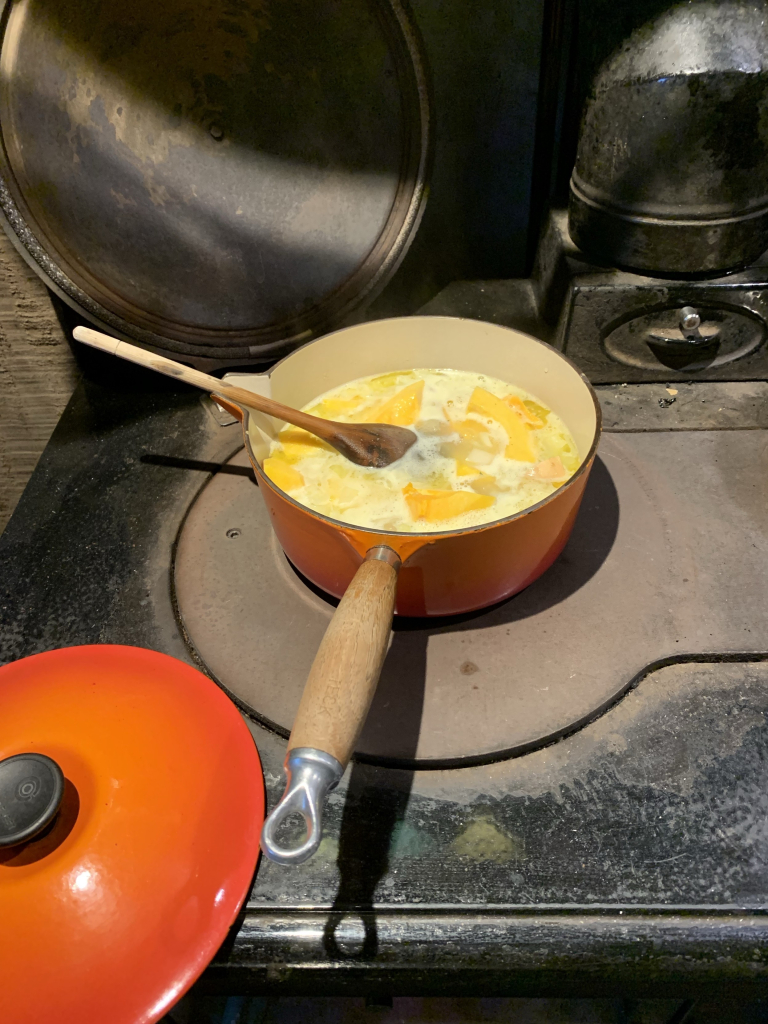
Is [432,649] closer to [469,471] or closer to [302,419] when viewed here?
[469,471]

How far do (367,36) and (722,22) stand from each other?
1.92ft

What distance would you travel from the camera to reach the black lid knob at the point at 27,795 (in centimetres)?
57

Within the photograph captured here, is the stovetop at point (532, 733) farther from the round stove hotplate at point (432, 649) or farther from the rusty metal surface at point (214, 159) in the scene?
the rusty metal surface at point (214, 159)

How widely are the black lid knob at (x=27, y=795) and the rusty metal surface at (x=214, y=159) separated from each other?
32.8 inches

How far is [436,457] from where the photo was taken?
1.05 meters

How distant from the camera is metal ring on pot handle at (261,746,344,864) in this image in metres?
0.52

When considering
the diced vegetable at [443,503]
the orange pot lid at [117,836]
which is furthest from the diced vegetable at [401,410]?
the orange pot lid at [117,836]

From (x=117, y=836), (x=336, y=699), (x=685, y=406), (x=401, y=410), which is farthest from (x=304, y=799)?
(x=685, y=406)

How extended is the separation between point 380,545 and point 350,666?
17 centimetres

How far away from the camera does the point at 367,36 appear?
3.84ft

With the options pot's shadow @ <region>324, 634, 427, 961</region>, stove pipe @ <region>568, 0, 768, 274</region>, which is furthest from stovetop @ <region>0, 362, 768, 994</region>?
stove pipe @ <region>568, 0, 768, 274</region>

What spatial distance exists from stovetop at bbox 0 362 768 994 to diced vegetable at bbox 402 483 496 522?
0.51 ft

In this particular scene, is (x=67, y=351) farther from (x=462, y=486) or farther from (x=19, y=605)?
(x=462, y=486)

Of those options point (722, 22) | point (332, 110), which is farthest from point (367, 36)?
point (722, 22)
